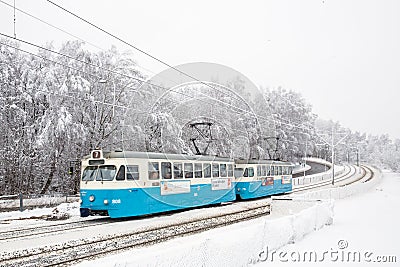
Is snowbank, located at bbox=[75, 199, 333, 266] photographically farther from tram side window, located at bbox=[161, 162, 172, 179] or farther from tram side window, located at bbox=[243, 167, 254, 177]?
tram side window, located at bbox=[243, 167, 254, 177]

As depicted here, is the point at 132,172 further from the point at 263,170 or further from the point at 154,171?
the point at 263,170

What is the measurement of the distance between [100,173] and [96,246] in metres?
5.41

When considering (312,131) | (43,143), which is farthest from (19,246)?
(312,131)

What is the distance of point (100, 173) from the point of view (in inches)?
622

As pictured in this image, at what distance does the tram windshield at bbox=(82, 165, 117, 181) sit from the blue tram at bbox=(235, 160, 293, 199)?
11.0 metres

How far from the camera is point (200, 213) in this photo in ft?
60.1

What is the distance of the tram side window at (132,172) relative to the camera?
51.3 ft

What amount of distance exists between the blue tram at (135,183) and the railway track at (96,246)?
6.80ft

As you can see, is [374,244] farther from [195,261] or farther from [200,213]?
[200,213]

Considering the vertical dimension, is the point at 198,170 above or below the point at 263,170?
above

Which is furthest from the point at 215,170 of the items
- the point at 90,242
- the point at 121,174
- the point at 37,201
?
the point at 37,201

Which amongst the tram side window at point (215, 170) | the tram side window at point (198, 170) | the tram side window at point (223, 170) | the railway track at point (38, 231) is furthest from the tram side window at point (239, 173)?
the railway track at point (38, 231)

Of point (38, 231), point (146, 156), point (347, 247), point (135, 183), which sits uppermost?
point (146, 156)

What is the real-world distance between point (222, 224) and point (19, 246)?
6.87 meters
